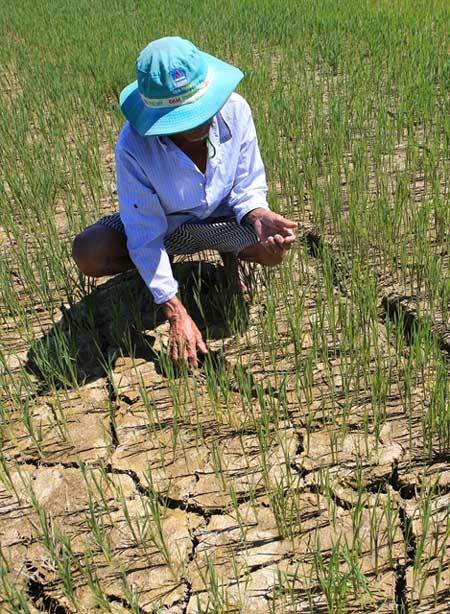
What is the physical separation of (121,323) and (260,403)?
2.69 ft

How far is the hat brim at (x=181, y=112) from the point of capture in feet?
5.52

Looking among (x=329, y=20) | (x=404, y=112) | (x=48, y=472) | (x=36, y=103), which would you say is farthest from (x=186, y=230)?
(x=329, y=20)

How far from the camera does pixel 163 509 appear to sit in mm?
1562

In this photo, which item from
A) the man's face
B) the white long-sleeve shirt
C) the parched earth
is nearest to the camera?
the parched earth

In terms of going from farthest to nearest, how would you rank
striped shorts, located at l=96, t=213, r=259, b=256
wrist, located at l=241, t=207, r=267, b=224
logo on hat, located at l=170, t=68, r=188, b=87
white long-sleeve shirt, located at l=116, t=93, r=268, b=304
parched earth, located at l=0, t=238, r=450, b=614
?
1. striped shorts, located at l=96, t=213, r=259, b=256
2. wrist, located at l=241, t=207, r=267, b=224
3. white long-sleeve shirt, located at l=116, t=93, r=268, b=304
4. logo on hat, located at l=170, t=68, r=188, b=87
5. parched earth, located at l=0, t=238, r=450, b=614

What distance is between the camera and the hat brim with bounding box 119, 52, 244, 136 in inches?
66.3

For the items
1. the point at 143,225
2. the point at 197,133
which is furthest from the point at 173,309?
the point at 197,133

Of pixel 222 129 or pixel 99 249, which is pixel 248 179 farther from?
pixel 99 249

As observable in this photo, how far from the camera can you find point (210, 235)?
2162mm

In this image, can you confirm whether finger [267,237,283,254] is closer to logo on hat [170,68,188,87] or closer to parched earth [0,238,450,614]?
parched earth [0,238,450,614]

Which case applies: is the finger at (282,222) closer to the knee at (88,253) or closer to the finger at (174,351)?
the finger at (174,351)

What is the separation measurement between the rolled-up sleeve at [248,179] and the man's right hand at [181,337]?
15.6 inches

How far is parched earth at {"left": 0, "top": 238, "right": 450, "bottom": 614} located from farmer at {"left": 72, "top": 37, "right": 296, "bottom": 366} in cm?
21

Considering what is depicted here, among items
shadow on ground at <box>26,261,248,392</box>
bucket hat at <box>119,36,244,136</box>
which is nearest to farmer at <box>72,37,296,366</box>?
bucket hat at <box>119,36,244,136</box>
